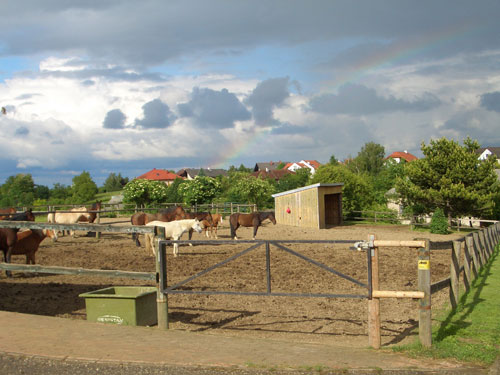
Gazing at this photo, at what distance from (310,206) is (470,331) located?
26890 mm

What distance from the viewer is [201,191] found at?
4528 cm

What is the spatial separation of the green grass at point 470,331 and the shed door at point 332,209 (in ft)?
92.7

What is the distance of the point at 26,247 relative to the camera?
1160 centimetres

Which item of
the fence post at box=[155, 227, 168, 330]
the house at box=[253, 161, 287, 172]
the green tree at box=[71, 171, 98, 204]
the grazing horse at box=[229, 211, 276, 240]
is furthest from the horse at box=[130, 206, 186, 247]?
the house at box=[253, 161, 287, 172]

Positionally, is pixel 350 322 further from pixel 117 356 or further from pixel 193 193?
pixel 193 193

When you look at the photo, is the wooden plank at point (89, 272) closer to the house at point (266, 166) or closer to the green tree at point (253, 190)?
the green tree at point (253, 190)

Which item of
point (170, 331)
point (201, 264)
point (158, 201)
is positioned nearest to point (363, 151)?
point (158, 201)

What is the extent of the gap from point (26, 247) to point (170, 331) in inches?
276

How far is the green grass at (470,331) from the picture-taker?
5.25 metres

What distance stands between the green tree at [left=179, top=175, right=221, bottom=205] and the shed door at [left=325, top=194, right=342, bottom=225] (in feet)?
37.9

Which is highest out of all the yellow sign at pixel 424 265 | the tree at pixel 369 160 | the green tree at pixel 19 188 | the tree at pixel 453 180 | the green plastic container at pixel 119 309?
the tree at pixel 369 160

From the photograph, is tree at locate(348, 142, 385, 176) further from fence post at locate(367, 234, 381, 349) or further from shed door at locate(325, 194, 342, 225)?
fence post at locate(367, 234, 381, 349)

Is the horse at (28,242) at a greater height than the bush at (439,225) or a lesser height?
greater

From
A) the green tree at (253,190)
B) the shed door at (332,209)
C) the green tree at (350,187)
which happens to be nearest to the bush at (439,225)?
the shed door at (332,209)
